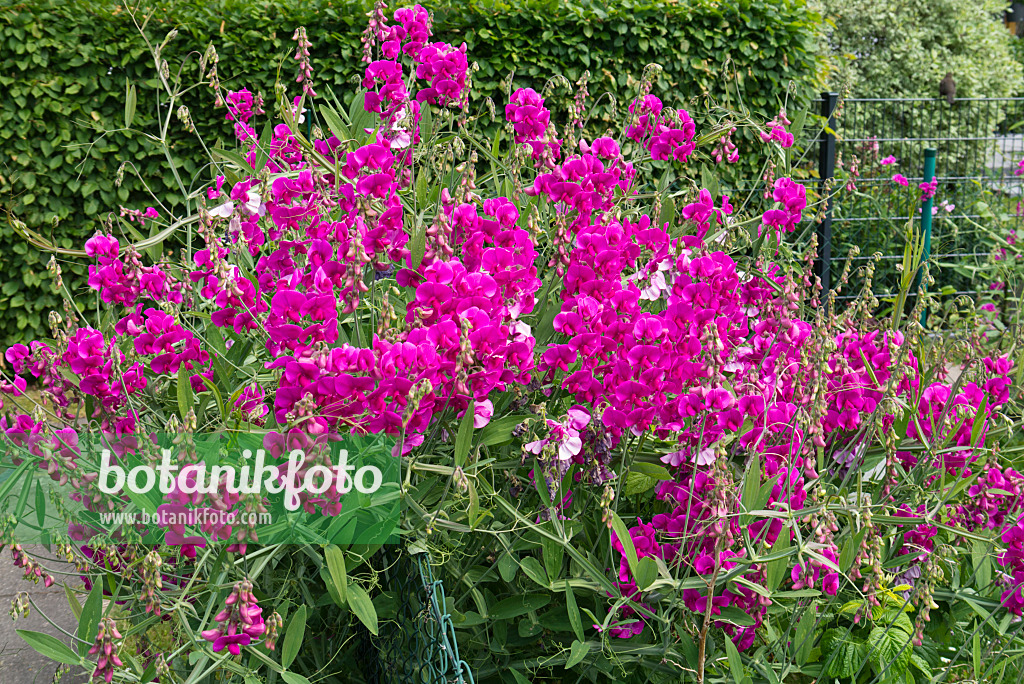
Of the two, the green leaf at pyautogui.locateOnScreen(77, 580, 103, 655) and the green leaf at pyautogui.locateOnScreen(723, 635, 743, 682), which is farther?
the green leaf at pyautogui.locateOnScreen(723, 635, 743, 682)

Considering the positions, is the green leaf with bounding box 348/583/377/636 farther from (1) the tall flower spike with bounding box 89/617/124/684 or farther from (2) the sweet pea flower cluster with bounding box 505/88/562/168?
(2) the sweet pea flower cluster with bounding box 505/88/562/168

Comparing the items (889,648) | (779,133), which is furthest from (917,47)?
(889,648)

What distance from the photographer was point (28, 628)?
110 inches

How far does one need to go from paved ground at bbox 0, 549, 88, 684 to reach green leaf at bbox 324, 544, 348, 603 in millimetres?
1255

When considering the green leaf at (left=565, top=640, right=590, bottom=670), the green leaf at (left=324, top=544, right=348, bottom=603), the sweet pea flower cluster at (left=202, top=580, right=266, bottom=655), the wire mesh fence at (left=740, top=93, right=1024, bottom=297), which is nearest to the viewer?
the sweet pea flower cluster at (left=202, top=580, right=266, bottom=655)

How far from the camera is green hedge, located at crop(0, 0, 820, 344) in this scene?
4691 millimetres

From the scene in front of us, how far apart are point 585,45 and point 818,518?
3845 millimetres

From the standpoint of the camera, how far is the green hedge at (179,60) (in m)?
4.69

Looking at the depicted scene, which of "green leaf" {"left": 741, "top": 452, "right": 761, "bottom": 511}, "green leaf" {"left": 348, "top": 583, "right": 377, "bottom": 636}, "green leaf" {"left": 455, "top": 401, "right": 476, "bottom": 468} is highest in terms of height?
"green leaf" {"left": 455, "top": 401, "right": 476, "bottom": 468}

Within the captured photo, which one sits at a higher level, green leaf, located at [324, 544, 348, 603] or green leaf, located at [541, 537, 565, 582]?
green leaf, located at [324, 544, 348, 603]

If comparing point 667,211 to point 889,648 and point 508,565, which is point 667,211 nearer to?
point 508,565

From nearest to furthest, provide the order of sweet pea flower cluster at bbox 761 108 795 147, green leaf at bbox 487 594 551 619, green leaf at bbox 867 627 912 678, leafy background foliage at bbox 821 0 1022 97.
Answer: green leaf at bbox 487 594 551 619, green leaf at bbox 867 627 912 678, sweet pea flower cluster at bbox 761 108 795 147, leafy background foliage at bbox 821 0 1022 97

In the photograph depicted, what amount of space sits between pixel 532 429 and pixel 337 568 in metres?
0.48

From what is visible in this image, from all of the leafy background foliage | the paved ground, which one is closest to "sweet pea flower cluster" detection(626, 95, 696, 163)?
the paved ground
